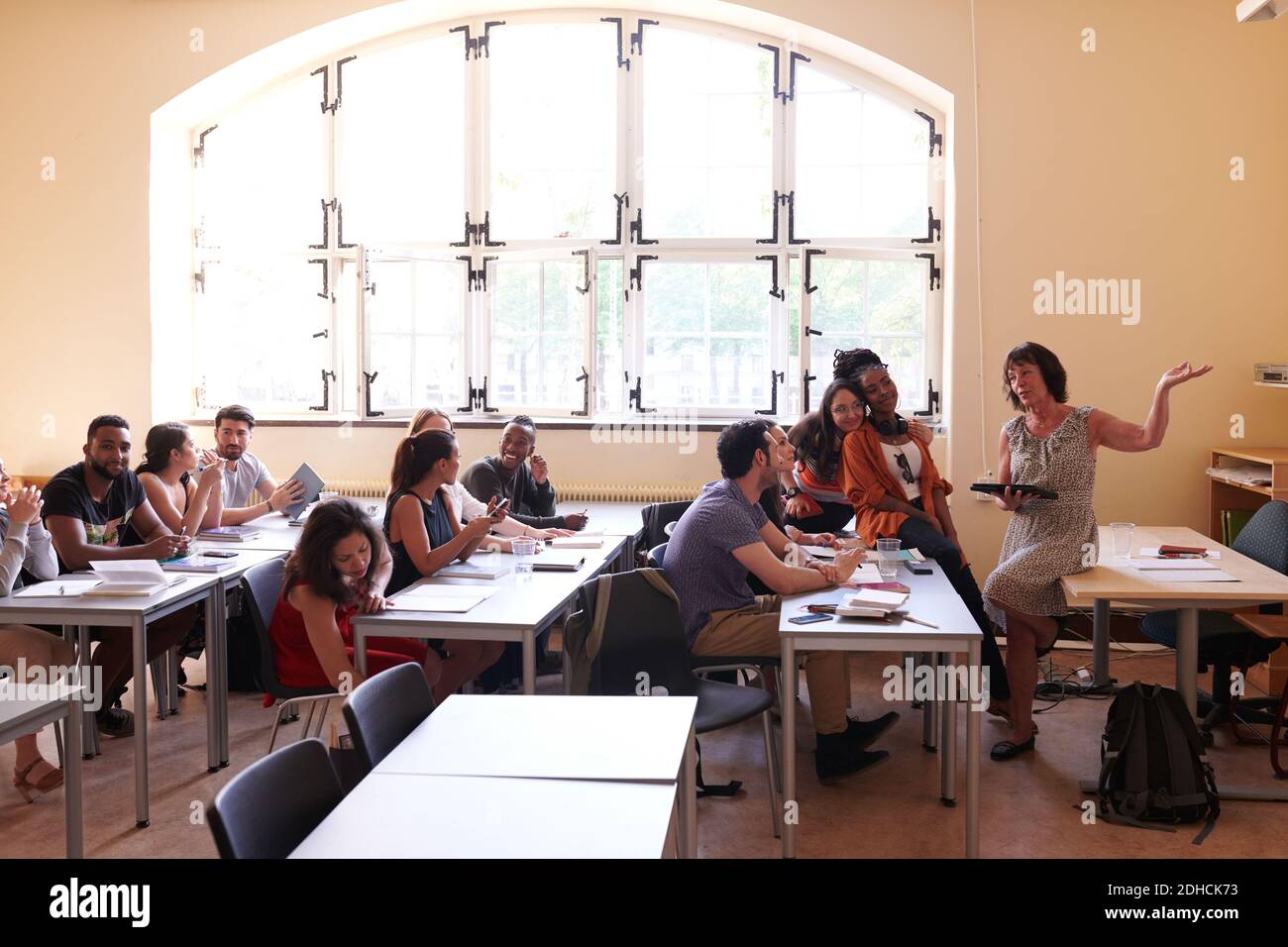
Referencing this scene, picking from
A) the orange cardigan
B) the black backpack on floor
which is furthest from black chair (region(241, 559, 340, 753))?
the black backpack on floor

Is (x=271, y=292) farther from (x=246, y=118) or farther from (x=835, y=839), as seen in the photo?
(x=835, y=839)

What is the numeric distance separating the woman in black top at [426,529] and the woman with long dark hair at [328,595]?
43 centimetres

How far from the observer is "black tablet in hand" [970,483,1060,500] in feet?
14.6

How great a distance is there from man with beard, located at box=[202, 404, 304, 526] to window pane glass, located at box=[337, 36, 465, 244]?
1.85 m

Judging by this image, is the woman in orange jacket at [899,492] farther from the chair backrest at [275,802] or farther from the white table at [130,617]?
the chair backrest at [275,802]

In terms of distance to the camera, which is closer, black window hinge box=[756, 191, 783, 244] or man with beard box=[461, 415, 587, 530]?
man with beard box=[461, 415, 587, 530]

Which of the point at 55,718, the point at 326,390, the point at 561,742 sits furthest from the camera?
the point at 326,390

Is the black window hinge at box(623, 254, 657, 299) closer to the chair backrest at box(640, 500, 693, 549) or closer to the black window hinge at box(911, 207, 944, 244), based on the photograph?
the black window hinge at box(911, 207, 944, 244)

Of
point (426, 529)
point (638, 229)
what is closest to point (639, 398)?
point (638, 229)

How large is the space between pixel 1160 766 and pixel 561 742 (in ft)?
7.78

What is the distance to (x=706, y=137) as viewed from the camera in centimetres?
715

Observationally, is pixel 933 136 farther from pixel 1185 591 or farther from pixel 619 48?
pixel 1185 591

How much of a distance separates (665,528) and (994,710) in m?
1.66

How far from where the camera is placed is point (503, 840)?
2.15m
